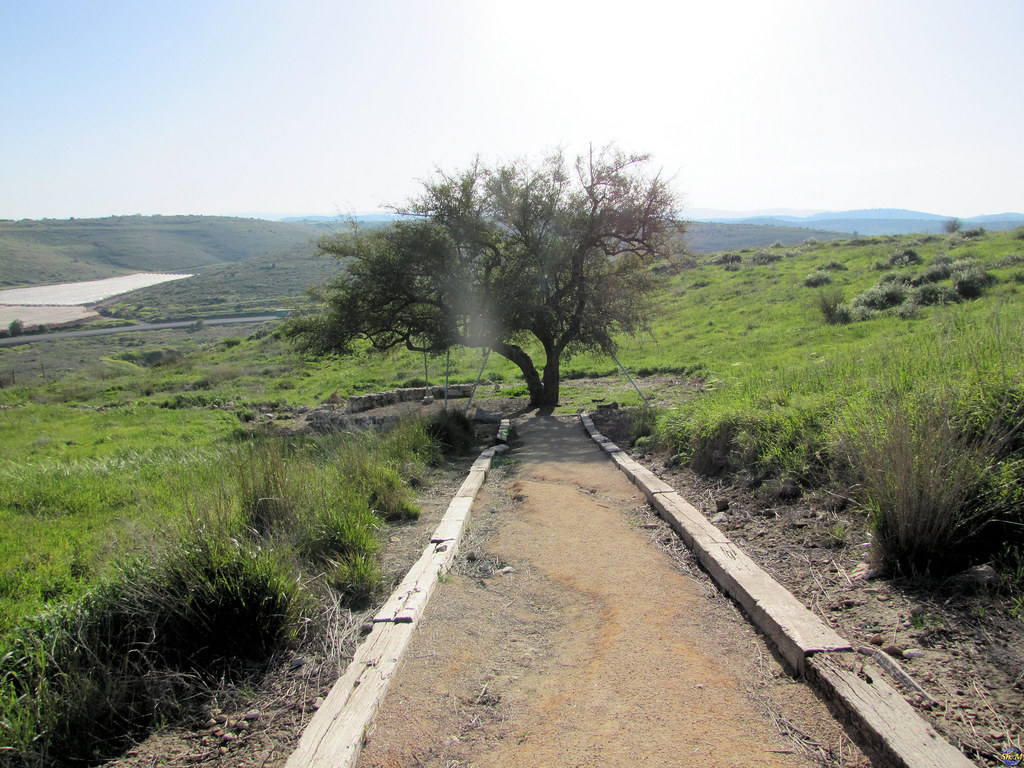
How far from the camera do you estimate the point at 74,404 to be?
80.6ft

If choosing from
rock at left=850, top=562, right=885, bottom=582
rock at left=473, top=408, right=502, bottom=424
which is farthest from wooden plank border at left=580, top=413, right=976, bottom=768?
rock at left=473, top=408, right=502, bottom=424

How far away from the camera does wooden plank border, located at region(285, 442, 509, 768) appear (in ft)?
8.09

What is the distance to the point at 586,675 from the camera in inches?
120

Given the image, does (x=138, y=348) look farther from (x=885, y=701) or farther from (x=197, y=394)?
(x=885, y=701)

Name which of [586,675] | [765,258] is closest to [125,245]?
[765,258]

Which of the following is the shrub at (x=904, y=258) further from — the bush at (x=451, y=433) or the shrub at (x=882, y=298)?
the bush at (x=451, y=433)

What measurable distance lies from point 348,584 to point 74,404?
87.0ft

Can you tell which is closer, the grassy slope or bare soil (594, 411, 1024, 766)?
bare soil (594, 411, 1024, 766)

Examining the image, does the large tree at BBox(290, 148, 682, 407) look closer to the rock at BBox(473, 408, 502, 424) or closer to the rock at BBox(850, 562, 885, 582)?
the rock at BBox(473, 408, 502, 424)

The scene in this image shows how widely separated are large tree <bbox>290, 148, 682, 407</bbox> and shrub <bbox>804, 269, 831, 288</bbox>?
14.6m

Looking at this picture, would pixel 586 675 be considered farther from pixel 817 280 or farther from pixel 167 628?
pixel 817 280

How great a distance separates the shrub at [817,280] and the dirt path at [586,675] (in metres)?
25.8

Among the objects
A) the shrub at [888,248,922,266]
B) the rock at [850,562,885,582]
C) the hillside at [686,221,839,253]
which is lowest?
the rock at [850,562,885,582]

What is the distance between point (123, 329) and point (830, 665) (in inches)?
2910
